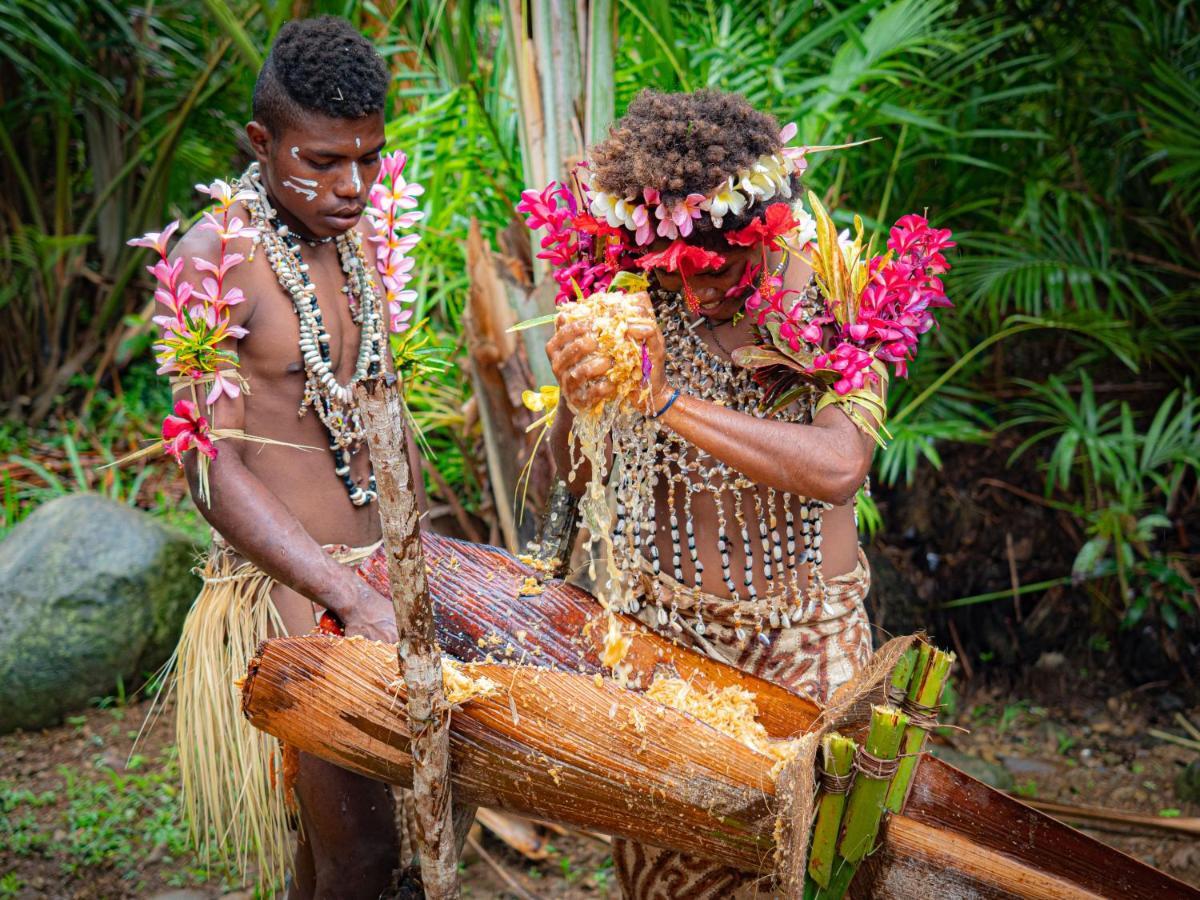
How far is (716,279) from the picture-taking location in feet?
6.19

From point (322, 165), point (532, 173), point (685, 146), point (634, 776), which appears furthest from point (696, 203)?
point (532, 173)

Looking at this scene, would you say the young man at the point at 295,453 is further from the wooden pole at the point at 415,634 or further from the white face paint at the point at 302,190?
the wooden pole at the point at 415,634

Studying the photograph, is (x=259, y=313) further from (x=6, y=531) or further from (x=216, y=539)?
(x=6, y=531)

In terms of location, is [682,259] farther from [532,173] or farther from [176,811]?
[176,811]

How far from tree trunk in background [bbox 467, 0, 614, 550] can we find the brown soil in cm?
95

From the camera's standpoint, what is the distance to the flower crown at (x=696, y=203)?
1749 millimetres

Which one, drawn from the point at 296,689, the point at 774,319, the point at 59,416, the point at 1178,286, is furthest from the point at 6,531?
the point at 1178,286

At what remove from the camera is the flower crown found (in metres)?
1.75

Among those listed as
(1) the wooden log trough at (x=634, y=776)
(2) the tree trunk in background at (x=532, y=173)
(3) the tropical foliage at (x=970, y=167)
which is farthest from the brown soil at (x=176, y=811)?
(1) the wooden log trough at (x=634, y=776)

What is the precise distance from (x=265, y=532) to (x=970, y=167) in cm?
306

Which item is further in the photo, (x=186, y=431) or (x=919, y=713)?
(x=186, y=431)

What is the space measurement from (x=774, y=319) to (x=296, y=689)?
93cm

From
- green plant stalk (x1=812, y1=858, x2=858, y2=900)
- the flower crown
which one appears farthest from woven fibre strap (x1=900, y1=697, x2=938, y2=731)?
the flower crown

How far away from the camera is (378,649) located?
1.65 m
